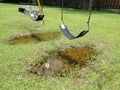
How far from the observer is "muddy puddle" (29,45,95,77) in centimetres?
584

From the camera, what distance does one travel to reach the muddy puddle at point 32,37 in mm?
8156

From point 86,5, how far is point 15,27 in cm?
1069

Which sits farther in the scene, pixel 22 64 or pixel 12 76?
pixel 22 64

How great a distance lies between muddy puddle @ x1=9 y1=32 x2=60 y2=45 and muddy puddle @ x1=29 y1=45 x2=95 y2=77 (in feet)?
4.64

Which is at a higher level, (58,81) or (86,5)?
(58,81)

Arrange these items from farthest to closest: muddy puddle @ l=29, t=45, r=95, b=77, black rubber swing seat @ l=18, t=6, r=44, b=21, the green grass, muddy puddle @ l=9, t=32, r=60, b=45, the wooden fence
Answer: the wooden fence < black rubber swing seat @ l=18, t=6, r=44, b=21 < muddy puddle @ l=9, t=32, r=60, b=45 < muddy puddle @ l=29, t=45, r=95, b=77 < the green grass

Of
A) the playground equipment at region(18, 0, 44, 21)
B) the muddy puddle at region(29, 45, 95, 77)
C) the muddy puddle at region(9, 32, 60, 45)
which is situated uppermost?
the playground equipment at region(18, 0, 44, 21)

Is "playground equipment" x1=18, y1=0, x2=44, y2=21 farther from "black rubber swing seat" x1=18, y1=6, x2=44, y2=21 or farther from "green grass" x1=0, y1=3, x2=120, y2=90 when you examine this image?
"green grass" x1=0, y1=3, x2=120, y2=90

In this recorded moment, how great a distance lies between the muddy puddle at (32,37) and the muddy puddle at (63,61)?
1414 millimetres

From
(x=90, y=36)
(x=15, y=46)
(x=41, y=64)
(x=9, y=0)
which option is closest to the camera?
(x=41, y=64)

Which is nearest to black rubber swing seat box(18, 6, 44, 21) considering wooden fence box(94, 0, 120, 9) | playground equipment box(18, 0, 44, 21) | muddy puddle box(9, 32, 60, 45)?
playground equipment box(18, 0, 44, 21)

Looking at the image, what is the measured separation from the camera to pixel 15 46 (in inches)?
291

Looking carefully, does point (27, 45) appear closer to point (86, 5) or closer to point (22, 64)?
point (22, 64)

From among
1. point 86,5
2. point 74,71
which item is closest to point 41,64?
point 74,71
